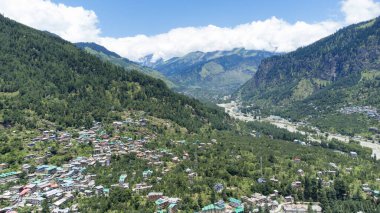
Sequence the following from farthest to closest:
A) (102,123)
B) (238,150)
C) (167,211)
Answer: (102,123) < (238,150) < (167,211)

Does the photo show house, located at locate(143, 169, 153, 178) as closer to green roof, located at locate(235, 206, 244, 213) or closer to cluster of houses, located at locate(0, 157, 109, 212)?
cluster of houses, located at locate(0, 157, 109, 212)

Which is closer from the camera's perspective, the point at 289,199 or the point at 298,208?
the point at 298,208

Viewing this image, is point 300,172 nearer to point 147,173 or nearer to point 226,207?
point 226,207

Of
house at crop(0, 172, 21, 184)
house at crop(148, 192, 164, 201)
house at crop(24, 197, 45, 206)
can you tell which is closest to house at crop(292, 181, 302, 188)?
house at crop(148, 192, 164, 201)

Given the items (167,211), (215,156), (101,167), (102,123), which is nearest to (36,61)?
(102,123)

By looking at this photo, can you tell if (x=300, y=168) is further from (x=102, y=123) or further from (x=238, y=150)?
(x=102, y=123)

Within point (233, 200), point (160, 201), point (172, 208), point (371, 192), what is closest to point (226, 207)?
point (233, 200)
